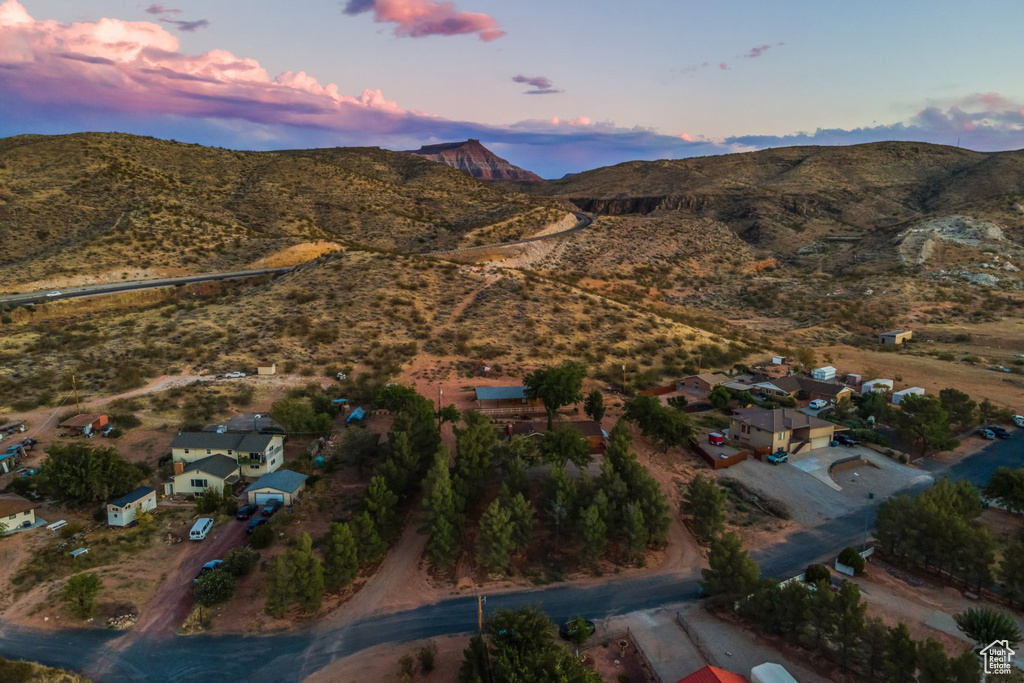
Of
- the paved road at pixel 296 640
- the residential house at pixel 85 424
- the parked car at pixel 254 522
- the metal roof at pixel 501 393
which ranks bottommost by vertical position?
the paved road at pixel 296 640

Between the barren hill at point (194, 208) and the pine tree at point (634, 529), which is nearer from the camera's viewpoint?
the pine tree at point (634, 529)

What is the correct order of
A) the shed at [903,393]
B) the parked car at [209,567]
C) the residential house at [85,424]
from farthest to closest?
the shed at [903,393], the residential house at [85,424], the parked car at [209,567]

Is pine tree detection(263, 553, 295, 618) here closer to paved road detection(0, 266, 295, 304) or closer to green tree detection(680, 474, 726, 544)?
green tree detection(680, 474, 726, 544)

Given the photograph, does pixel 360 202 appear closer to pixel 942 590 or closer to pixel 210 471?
pixel 210 471

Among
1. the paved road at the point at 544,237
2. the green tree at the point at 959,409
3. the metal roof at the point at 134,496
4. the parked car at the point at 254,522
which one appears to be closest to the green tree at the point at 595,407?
the parked car at the point at 254,522

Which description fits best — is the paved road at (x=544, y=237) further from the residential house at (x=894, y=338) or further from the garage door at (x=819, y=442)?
the garage door at (x=819, y=442)

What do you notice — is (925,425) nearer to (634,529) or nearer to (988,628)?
(988,628)
